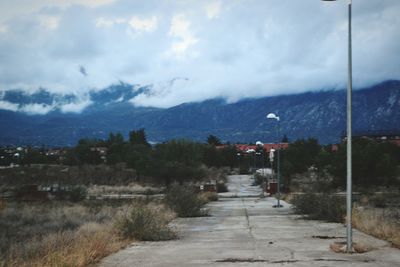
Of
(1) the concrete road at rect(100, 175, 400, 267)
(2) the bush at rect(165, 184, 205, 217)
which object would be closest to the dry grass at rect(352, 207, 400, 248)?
(1) the concrete road at rect(100, 175, 400, 267)

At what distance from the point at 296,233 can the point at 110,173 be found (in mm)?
77636

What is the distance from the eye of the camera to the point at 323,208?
24625 mm

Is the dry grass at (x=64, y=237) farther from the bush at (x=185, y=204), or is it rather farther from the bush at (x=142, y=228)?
the bush at (x=185, y=204)

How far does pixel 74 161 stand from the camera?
4914 inches

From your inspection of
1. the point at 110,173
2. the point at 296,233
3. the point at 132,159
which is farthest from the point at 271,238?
the point at 132,159

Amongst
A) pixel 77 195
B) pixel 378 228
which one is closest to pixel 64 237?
pixel 378 228

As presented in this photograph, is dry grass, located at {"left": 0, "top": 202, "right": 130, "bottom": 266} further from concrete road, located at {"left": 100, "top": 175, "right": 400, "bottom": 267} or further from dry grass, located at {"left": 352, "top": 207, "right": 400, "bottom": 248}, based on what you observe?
dry grass, located at {"left": 352, "top": 207, "right": 400, "bottom": 248}

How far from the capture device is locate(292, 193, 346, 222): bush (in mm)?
23672

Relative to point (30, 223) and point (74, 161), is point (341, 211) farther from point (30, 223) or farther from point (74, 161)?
point (74, 161)

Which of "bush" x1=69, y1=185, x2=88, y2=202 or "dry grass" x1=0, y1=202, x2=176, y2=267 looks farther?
"bush" x1=69, y1=185, x2=88, y2=202

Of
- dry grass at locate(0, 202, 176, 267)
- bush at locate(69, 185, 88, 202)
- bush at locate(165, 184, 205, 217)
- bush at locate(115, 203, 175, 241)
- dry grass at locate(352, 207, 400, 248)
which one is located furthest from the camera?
bush at locate(69, 185, 88, 202)

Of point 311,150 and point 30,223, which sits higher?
point 311,150

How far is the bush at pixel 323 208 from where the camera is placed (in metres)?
23.7

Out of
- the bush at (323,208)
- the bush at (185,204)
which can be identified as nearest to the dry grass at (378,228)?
the bush at (323,208)
